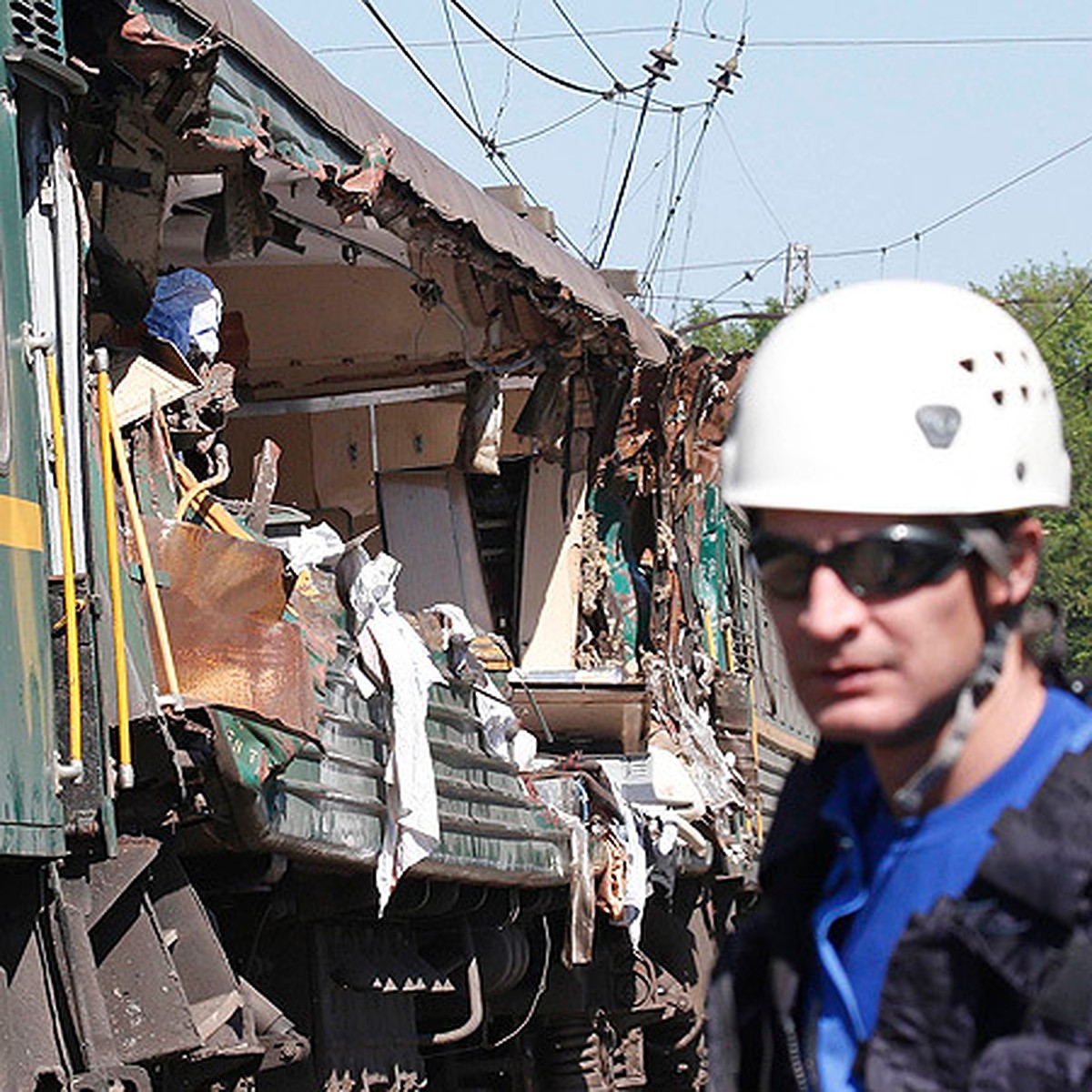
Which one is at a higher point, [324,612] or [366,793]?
[324,612]

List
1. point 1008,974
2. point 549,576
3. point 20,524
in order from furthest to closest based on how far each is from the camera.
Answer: point 549,576 → point 20,524 → point 1008,974

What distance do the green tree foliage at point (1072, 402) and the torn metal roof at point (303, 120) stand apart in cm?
4004

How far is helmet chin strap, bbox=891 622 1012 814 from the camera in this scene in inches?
94.6

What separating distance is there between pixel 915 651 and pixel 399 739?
672 cm

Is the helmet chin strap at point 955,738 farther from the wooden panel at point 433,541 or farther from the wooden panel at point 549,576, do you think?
the wooden panel at point 549,576

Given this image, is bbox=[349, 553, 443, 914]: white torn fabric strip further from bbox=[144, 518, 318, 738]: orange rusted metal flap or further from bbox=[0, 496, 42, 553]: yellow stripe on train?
bbox=[0, 496, 42, 553]: yellow stripe on train

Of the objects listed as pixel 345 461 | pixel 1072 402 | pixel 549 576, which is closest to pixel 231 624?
pixel 345 461

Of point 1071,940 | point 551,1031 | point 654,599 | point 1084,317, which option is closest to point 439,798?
point 551,1031

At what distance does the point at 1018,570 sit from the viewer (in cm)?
249

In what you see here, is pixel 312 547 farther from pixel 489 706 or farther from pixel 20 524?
pixel 20 524

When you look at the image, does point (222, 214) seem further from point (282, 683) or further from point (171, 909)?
point (171, 909)

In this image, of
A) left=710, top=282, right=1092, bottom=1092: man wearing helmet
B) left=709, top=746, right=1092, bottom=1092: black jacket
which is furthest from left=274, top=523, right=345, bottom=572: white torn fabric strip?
left=709, top=746, right=1092, bottom=1092: black jacket

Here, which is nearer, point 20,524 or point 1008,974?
point 1008,974

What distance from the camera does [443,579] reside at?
44.5 feet
